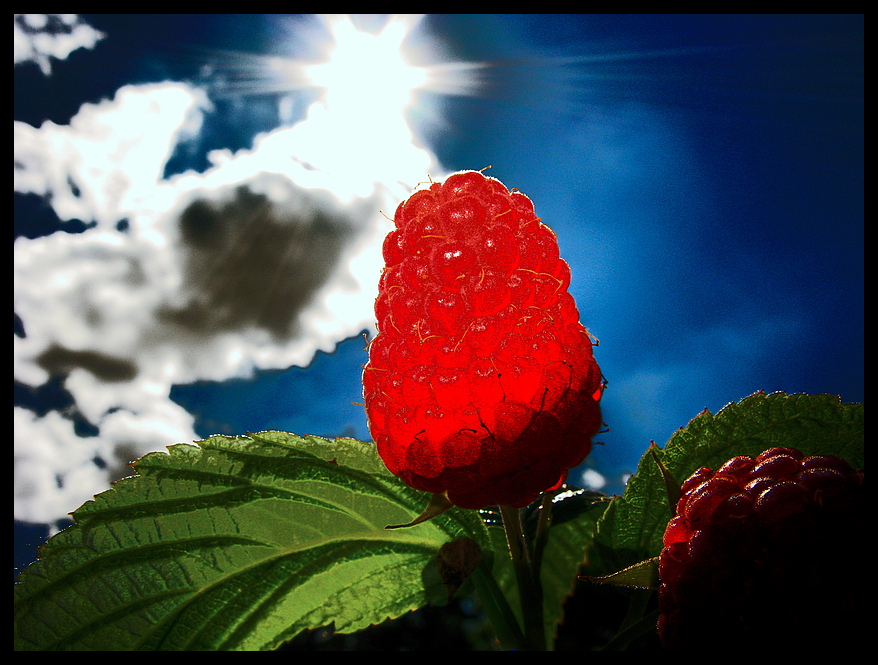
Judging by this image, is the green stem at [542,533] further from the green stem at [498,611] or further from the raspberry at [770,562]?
the raspberry at [770,562]

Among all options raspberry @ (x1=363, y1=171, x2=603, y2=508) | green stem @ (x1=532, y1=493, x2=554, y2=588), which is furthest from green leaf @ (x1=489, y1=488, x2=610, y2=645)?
raspberry @ (x1=363, y1=171, x2=603, y2=508)

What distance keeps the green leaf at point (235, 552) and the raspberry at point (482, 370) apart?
0.13 m

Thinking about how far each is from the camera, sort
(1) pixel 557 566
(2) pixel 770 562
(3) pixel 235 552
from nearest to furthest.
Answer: (2) pixel 770 562 → (3) pixel 235 552 → (1) pixel 557 566

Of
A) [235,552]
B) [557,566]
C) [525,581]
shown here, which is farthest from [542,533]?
[235,552]

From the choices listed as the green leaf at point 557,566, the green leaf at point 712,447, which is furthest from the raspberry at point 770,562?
the green leaf at point 557,566

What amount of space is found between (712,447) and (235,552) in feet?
2.13

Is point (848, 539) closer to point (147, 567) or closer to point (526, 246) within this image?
point (526, 246)

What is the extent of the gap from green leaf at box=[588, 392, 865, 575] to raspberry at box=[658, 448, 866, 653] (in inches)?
4.3

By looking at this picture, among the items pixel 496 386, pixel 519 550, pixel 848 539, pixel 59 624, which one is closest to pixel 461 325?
pixel 496 386

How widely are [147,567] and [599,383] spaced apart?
608 mm

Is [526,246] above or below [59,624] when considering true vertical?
above

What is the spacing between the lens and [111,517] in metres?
0.64

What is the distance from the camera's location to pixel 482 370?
2.01 feet

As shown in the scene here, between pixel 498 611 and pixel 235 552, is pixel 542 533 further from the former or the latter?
pixel 235 552
